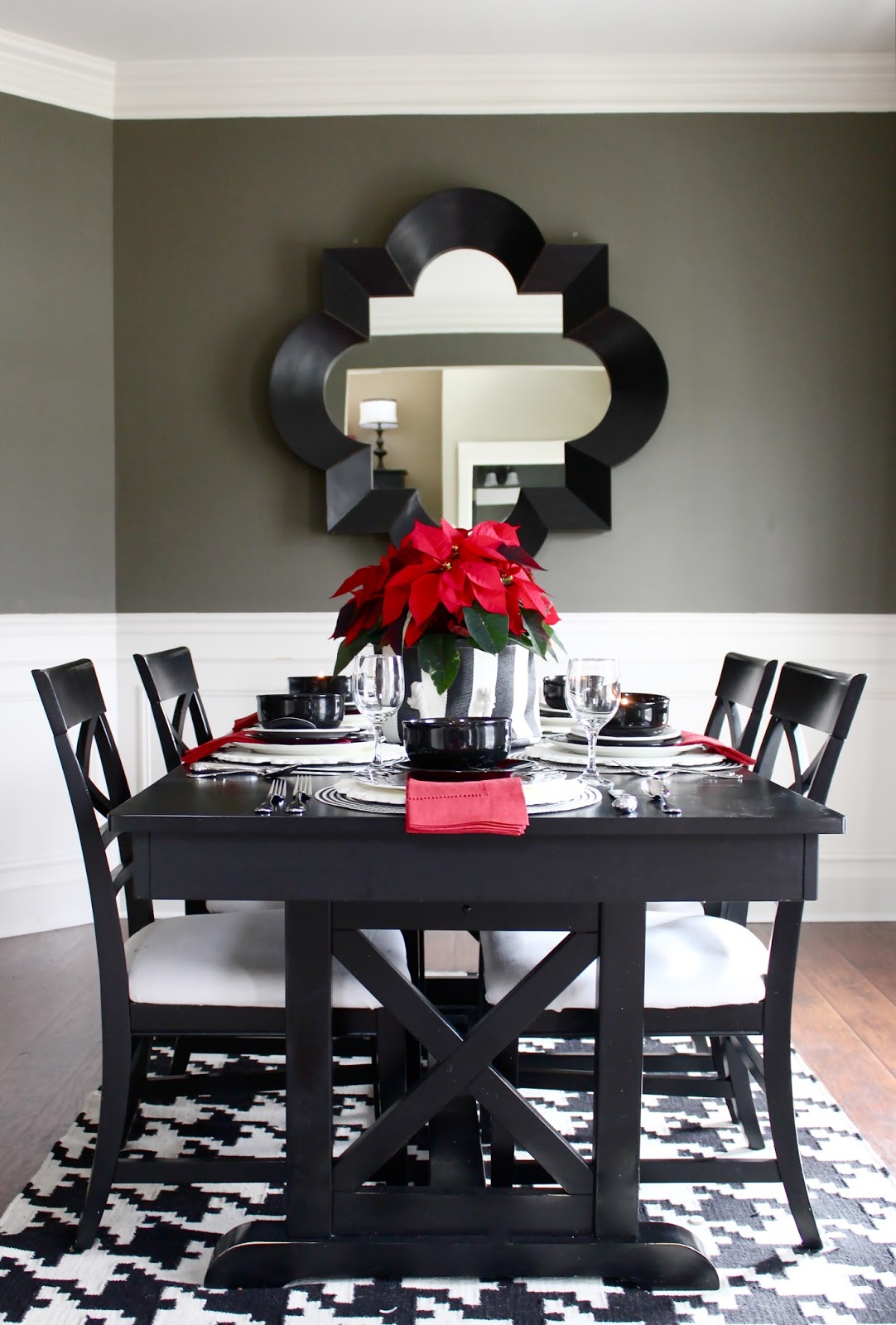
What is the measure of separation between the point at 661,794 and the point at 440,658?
412 mm

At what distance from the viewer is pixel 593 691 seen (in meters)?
1.63

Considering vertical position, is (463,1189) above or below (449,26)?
below

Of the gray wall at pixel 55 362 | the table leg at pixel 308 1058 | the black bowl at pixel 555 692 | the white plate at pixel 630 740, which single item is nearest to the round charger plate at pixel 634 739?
the white plate at pixel 630 740

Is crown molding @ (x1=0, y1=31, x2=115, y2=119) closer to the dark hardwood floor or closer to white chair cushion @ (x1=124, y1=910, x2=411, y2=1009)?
the dark hardwood floor

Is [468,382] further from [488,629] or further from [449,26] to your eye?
[488,629]

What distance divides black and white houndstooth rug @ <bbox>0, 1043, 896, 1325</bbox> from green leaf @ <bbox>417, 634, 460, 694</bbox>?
871 mm

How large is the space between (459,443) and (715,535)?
0.86 meters

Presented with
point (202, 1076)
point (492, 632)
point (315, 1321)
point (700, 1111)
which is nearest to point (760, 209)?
point (492, 632)

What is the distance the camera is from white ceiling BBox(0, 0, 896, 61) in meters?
3.14

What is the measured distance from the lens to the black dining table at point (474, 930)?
1424 millimetres

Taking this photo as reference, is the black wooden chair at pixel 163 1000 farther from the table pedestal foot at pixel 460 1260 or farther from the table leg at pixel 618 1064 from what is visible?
the table leg at pixel 618 1064

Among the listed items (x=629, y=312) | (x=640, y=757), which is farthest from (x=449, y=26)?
(x=640, y=757)

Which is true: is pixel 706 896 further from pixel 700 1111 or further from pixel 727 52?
pixel 727 52

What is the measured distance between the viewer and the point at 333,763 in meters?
1.86
